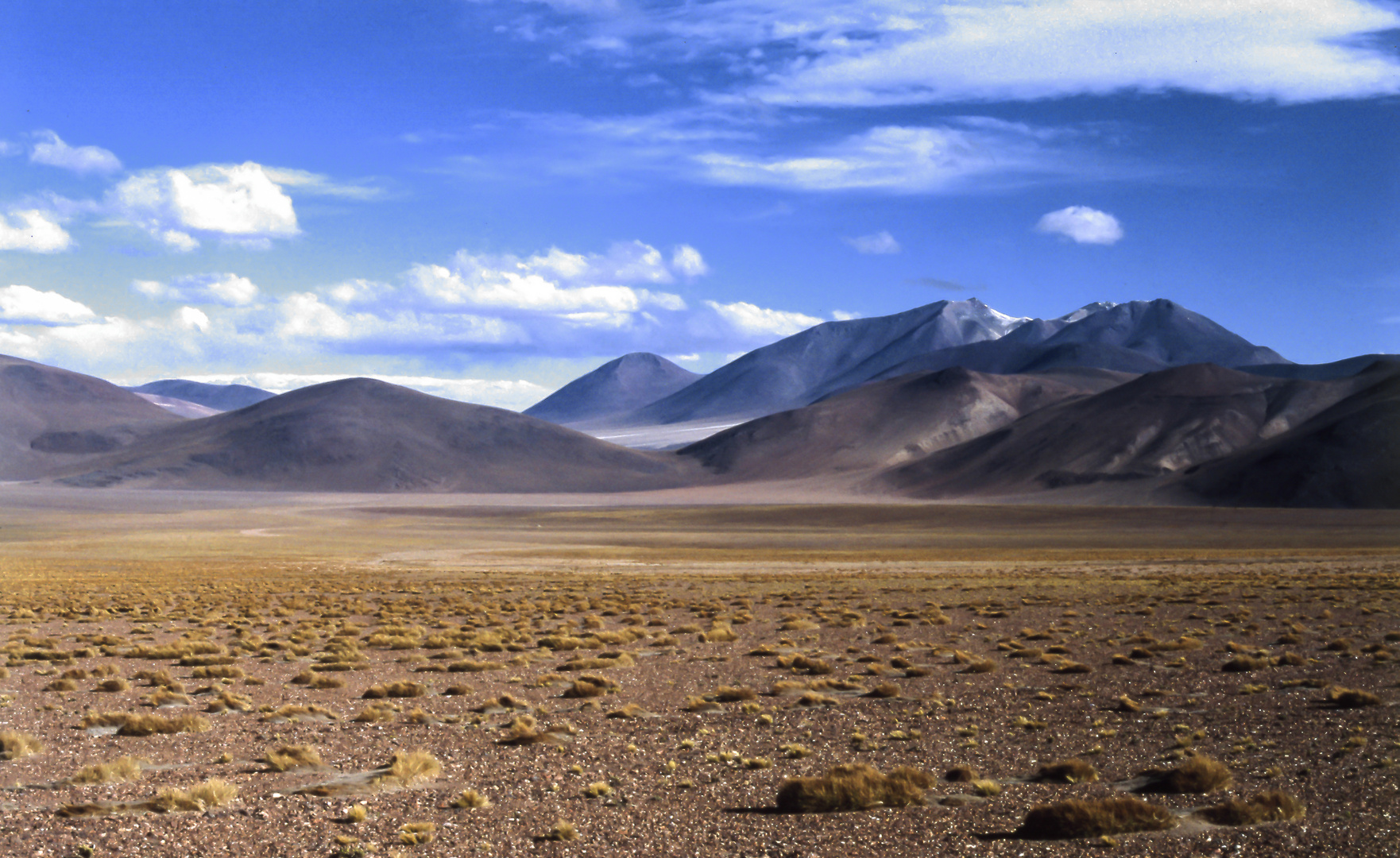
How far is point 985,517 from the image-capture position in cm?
11512

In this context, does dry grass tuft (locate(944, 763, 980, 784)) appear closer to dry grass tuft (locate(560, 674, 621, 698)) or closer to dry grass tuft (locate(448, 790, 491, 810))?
dry grass tuft (locate(448, 790, 491, 810))

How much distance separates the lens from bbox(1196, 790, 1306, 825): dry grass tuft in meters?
9.44

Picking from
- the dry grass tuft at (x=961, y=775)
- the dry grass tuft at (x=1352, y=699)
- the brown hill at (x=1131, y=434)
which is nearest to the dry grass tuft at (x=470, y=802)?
the dry grass tuft at (x=961, y=775)

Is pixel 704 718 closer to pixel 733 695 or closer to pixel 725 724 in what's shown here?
pixel 725 724

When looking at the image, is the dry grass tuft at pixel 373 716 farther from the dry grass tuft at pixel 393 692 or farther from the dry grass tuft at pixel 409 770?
the dry grass tuft at pixel 409 770

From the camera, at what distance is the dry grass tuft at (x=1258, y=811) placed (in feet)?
31.0

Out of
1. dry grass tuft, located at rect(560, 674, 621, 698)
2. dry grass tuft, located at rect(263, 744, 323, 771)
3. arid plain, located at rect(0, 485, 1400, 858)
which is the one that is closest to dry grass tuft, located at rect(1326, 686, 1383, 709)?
arid plain, located at rect(0, 485, 1400, 858)

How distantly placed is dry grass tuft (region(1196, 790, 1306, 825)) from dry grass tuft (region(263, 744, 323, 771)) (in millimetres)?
8834

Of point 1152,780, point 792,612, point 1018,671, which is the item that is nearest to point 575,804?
point 1152,780

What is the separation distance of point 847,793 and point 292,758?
240 inches

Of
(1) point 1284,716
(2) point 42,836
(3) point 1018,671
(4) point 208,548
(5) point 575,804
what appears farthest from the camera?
(4) point 208,548

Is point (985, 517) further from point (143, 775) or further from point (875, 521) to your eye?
point (143, 775)

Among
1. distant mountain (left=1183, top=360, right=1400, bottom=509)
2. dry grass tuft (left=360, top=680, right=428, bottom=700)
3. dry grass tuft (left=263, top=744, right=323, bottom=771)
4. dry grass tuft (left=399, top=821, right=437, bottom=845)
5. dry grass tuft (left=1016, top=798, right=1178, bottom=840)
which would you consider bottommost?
dry grass tuft (left=360, top=680, right=428, bottom=700)

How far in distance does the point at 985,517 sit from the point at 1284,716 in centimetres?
10323
